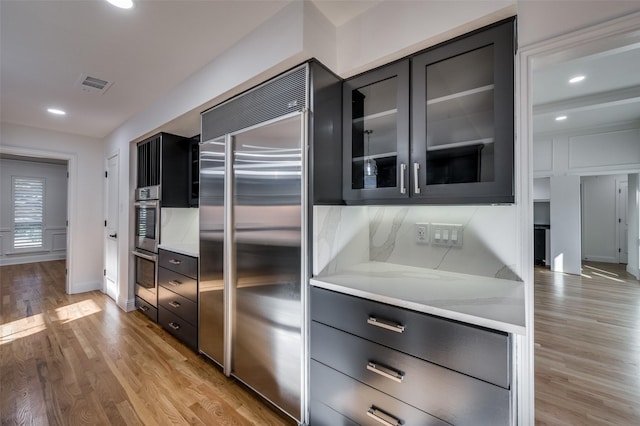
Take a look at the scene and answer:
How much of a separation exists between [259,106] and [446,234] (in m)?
1.54

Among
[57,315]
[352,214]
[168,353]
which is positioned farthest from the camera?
[57,315]

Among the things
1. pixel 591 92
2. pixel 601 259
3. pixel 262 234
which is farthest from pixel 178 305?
pixel 601 259

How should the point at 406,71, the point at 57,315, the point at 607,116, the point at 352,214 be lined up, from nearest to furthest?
1. the point at 406,71
2. the point at 352,214
3. the point at 57,315
4. the point at 607,116

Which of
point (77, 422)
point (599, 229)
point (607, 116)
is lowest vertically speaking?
point (77, 422)

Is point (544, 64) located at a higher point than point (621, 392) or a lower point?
higher

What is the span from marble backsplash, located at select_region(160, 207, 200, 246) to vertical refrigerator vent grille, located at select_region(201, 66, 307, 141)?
4.22 ft

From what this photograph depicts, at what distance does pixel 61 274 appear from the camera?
544 centimetres

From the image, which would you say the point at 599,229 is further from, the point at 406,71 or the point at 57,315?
the point at 57,315

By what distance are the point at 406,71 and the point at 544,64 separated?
616mm

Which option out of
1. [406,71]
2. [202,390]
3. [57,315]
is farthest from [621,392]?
[57,315]

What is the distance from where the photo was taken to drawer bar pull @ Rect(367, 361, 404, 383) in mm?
1192

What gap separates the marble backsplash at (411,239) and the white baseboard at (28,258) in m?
8.64

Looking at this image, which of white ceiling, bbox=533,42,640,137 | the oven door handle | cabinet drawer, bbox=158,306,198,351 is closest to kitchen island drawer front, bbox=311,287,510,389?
cabinet drawer, bbox=158,306,198,351

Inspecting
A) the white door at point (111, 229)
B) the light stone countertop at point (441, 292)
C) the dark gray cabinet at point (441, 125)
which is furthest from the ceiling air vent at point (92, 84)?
the light stone countertop at point (441, 292)
